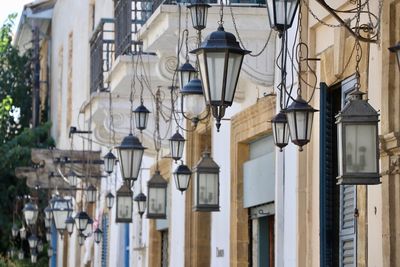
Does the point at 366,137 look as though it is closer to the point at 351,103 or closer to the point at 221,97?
the point at 351,103

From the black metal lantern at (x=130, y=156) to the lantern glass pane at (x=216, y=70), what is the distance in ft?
19.1

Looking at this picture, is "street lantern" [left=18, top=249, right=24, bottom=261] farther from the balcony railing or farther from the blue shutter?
the balcony railing

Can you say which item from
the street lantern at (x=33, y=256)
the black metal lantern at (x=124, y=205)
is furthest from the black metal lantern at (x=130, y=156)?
the street lantern at (x=33, y=256)

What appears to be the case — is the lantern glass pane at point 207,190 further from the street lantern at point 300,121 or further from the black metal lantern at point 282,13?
the black metal lantern at point 282,13

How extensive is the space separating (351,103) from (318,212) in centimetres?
360

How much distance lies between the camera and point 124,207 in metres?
19.4

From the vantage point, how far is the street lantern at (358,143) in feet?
30.2

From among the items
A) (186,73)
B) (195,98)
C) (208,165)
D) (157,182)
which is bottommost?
(208,165)

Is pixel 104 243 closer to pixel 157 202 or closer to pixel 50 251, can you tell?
pixel 50 251

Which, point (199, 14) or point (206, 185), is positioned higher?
point (199, 14)

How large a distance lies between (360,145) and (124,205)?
1044 cm

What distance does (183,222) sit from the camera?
62.5 ft

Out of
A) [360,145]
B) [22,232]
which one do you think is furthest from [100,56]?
[22,232]

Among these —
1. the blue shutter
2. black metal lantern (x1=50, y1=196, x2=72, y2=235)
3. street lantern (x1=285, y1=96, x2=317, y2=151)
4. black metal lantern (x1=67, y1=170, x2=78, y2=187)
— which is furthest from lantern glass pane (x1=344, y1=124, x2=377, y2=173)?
the blue shutter
